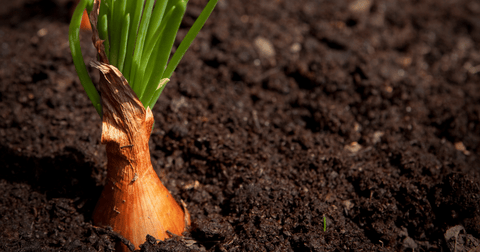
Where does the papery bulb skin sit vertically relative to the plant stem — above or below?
below

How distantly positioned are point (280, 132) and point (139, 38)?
82cm

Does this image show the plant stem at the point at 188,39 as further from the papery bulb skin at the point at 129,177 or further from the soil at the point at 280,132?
the soil at the point at 280,132

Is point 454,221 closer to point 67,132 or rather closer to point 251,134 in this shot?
point 251,134

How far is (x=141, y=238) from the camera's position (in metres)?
1.09

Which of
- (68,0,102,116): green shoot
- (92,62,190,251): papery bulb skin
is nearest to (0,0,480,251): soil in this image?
(92,62,190,251): papery bulb skin

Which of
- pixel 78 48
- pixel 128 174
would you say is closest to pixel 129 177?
pixel 128 174

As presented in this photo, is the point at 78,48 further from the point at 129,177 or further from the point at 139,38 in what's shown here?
the point at 129,177

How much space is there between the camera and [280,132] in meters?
1.57

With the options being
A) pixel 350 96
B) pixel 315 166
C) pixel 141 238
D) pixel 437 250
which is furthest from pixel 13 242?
pixel 350 96

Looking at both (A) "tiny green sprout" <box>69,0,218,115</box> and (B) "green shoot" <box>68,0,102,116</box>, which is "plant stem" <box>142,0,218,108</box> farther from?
(B) "green shoot" <box>68,0,102,116</box>

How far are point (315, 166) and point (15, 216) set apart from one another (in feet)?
3.51

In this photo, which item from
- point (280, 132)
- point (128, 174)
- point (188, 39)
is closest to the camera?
point (188, 39)

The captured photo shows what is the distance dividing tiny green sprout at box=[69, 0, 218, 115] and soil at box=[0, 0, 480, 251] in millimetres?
468

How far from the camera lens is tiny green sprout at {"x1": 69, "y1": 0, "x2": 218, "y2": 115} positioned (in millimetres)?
893
